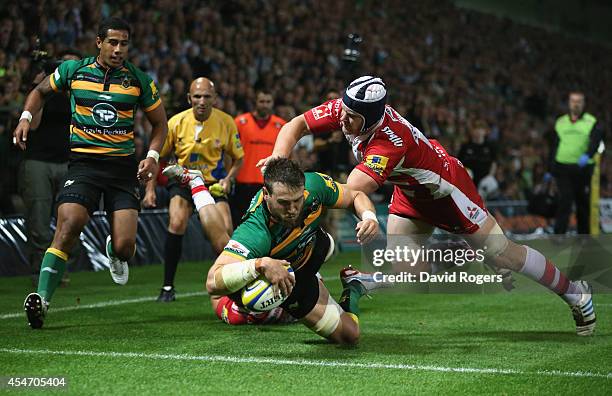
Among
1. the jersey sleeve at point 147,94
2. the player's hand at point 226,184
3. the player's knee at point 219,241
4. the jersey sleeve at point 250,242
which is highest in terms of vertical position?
the jersey sleeve at point 147,94

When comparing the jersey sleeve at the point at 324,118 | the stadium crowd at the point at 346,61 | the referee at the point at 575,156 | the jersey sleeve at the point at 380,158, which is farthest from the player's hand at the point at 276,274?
the referee at the point at 575,156

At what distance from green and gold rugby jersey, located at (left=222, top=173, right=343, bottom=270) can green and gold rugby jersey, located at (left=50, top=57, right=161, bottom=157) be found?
1.87m

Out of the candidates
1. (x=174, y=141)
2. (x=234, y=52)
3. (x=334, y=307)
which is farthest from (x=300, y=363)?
(x=234, y=52)

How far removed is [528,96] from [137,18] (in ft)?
59.0

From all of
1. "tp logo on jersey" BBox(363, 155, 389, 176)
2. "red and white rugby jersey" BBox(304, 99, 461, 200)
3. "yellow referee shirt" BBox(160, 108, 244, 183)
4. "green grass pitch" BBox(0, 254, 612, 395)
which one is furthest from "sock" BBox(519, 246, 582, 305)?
"yellow referee shirt" BBox(160, 108, 244, 183)

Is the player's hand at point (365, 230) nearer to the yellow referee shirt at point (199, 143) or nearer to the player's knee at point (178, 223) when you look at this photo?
the player's knee at point (178, 223)

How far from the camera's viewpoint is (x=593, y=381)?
520cm

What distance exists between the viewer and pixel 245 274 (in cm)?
543

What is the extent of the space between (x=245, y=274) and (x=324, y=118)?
1845mm

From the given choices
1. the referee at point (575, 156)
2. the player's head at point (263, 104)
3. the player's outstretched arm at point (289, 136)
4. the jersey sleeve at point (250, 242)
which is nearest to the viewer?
the jersey sleeve at point (250, 242)

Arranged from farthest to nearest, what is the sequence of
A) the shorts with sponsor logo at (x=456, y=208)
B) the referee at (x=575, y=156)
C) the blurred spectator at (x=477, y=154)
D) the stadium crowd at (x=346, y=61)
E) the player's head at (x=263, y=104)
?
the blurred spectator at (x=477, y=154), the stadium crowd at (x=346, y=61), the referee at (x=575, y=156), the player's head at (x=263, y=104), the shorts with sponsor logo at (x=456, y=208)

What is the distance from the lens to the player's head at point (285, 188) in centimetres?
541

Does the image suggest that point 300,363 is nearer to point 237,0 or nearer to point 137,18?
point 137,18

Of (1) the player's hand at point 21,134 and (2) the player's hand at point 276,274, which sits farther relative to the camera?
(1) the player's hand at point 21,134
